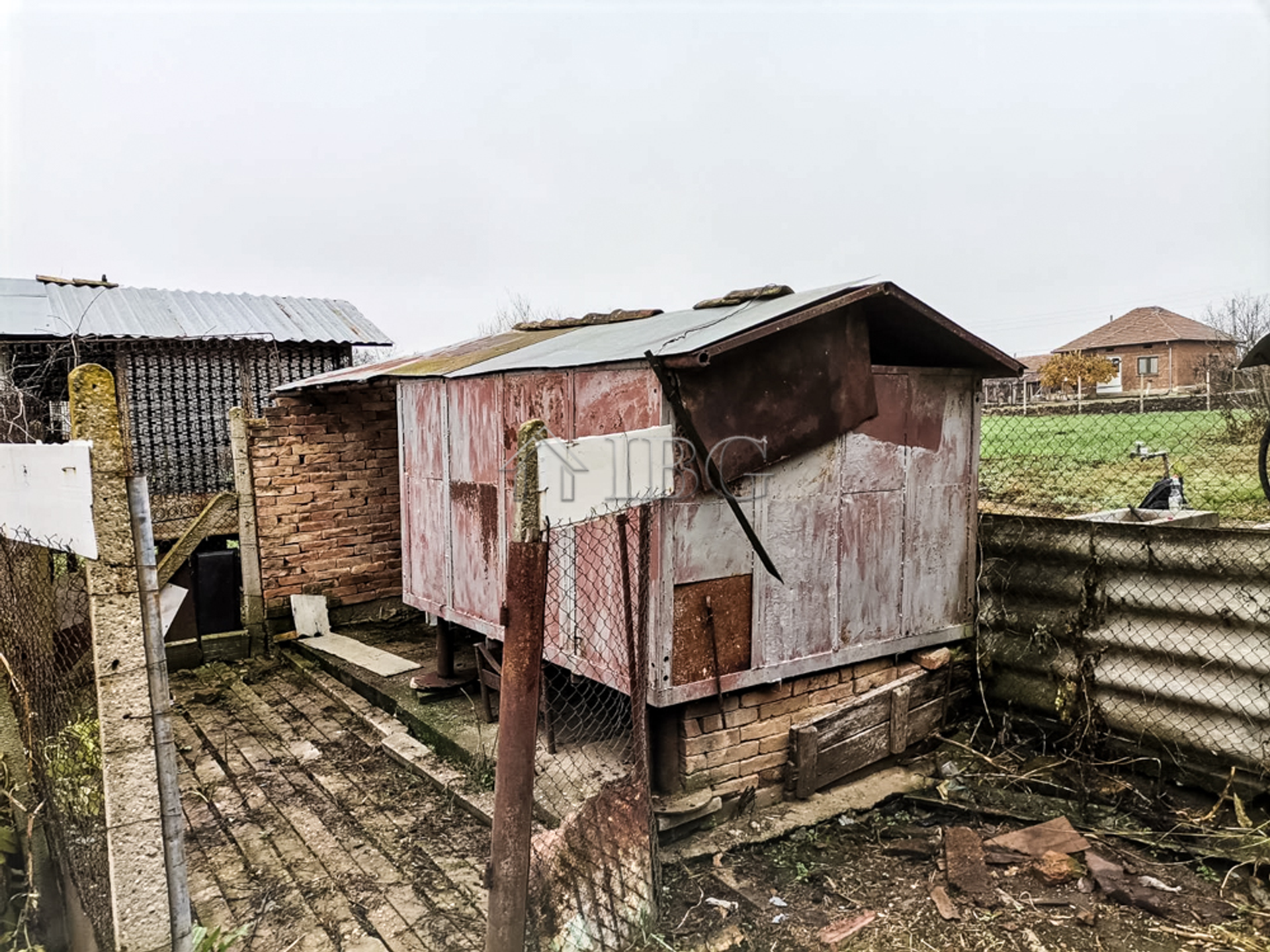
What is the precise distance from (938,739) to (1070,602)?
131 centimetres

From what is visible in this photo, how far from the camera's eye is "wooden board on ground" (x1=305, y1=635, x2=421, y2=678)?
7.30 metres

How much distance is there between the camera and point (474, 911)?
3.98 meters

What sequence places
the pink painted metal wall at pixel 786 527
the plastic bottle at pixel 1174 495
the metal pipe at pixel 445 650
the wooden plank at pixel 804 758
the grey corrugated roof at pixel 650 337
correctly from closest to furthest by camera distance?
the grey corrugated roof at pixel 650 337
the pink painted metal wall at pixel 786 527
the wooden plank at pixel 804 758
the metal pipe at pixel 445 650
the plastic bottle at pixel 1174 495

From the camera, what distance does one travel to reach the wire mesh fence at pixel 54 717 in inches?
113

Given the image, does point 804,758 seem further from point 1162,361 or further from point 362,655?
point 1162,361

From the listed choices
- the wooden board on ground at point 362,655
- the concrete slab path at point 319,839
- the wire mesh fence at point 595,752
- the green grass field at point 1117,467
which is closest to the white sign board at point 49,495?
the wire mesh fence at point 595,752

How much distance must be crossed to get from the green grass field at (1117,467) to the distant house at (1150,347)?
25.0 metres

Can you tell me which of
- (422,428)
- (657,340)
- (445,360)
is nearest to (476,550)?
(422,428)

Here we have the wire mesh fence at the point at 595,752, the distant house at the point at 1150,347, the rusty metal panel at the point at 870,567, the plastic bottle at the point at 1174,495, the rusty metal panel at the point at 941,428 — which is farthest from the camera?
the distant house at the point at 1150,347

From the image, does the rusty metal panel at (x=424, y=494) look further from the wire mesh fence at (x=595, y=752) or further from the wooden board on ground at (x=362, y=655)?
the wire mesh fence at (x=595, y=752)

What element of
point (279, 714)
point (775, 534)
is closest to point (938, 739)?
point (775, 534)

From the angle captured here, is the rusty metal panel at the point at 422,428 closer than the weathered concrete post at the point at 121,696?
No

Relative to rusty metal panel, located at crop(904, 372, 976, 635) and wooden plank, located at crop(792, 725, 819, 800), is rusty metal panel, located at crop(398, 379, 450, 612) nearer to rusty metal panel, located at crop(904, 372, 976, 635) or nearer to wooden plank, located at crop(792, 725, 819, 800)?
wooden plank, located at crop(792, 725, 819, 800)

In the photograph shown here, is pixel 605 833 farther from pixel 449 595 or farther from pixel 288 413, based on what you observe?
pixel 288 413
